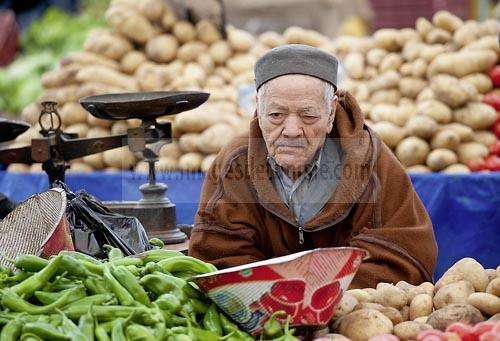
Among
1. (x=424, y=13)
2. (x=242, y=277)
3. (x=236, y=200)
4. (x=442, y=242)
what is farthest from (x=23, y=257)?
(x=424, y=13)

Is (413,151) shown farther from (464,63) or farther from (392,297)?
(392,297)

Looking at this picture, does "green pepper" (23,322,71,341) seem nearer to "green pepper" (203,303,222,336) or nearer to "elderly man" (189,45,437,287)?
"green pepper" (203,303,222,336)

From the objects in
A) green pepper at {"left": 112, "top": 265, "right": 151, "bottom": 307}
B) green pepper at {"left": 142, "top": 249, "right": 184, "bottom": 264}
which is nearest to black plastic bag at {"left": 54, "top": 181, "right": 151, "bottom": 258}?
green pepper at {"left": 142, "top": 249, "right": 184, "bottom": 264}

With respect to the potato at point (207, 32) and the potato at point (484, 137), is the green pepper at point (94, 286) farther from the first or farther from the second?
the potato at point (207, 32)

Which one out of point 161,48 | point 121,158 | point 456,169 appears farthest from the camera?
point 161,48

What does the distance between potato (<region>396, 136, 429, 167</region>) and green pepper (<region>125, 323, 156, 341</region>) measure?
3.67 m

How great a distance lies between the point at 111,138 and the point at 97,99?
0.22 metres

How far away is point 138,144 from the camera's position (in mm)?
4469

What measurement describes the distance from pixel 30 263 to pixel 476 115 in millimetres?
4014

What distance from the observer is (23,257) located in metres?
2.64

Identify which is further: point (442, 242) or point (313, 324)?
point (442, 242)

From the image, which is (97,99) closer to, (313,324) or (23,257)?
(23,257)

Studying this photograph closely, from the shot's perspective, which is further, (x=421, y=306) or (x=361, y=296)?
(x=361, y=296)

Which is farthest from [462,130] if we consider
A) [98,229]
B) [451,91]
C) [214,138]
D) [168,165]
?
[98,229]
